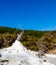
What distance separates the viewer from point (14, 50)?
497 centimetres

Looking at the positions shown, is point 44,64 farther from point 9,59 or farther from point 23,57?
point 9,59

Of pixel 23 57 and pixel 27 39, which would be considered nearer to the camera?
pixel 23 57

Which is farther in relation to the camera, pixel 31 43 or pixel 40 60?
pixel 31 43

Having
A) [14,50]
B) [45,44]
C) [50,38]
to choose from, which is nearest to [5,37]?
[45,44]

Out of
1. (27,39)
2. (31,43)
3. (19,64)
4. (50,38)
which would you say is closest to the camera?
(19,64)

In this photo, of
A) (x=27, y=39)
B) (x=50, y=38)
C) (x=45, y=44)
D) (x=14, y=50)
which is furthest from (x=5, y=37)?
(x=14, y=50)

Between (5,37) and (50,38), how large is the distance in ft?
14.8

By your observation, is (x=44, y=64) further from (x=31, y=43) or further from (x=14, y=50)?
(x=31, y=43)

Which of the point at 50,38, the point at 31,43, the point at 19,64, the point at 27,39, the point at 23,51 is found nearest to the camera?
the point at 19,64

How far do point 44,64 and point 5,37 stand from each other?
39.0ft

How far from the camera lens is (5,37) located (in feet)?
53.4

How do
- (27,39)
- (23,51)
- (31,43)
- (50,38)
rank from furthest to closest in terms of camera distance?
(50,38)
(27,39)
(31,43)
(23,51)

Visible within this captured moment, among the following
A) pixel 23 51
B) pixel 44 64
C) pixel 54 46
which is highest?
pixel 54 46

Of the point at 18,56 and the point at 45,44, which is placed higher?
the point at 45,44
